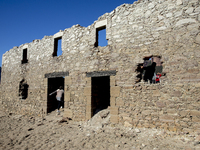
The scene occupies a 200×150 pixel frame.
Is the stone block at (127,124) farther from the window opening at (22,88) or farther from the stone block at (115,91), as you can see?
the window opening at (22,88)

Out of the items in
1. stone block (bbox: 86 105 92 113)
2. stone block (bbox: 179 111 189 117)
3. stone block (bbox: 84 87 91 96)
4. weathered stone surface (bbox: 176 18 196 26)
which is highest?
weathered stone surface (bbox: 176 18 196 26)

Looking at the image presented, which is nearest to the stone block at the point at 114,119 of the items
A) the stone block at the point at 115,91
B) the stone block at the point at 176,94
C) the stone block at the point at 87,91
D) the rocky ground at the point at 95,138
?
the rocky ground at the point at 95,138

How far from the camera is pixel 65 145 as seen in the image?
4.22m

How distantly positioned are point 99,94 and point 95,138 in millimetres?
2761

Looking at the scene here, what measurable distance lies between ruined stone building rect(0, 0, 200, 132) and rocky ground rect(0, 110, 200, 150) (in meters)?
0.38

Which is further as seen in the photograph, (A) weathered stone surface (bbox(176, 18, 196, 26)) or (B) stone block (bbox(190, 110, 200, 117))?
(A) weathered stone surface (bbox(176, 18, 196, 26))

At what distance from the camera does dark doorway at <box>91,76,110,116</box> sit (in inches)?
263

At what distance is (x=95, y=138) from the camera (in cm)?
458

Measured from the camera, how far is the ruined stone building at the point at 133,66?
457 cm

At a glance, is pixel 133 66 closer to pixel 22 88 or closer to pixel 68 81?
pixel 68 81

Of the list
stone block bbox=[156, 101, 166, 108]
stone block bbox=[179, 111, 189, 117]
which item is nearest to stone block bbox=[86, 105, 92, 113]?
stone block bbox=[156, 101, 166, 108]

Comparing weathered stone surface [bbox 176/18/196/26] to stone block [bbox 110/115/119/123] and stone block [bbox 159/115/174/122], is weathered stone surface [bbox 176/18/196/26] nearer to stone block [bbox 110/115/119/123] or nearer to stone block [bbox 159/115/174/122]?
stone block [bbox 159/115/174/122]

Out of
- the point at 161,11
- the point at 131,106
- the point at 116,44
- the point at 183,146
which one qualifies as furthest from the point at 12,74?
the point at 183,146

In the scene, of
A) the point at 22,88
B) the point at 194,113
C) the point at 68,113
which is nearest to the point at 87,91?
the point at 68,113
